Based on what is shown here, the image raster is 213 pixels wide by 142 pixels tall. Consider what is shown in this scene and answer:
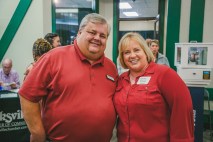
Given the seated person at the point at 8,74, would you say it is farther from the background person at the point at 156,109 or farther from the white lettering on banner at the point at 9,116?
the background person at the point at 156,109

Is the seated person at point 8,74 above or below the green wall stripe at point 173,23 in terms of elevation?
below

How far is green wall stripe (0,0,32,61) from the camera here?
14.3 feet

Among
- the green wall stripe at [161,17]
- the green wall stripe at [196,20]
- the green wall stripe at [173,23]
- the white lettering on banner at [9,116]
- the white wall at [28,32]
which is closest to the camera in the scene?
the white lettering on banner at [9,116]

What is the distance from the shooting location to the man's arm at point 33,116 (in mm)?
1648

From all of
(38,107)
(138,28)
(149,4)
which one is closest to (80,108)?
(38,107)

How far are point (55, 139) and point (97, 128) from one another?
31 centimetres

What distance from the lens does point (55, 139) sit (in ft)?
5.74

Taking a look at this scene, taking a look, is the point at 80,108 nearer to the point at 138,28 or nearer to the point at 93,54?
the point at 93,54

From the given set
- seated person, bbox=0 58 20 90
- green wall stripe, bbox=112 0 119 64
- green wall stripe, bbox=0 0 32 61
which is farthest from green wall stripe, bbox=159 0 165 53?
seated person, bbox=0 58 20 90

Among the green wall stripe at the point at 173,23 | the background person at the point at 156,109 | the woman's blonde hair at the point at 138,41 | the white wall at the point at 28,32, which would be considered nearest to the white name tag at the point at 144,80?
the background person at the point at 156,109

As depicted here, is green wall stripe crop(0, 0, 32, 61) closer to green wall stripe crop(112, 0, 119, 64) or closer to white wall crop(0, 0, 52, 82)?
white wall crop(0, 0, 52, 82)

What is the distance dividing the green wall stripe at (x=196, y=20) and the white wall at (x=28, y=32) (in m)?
2.83

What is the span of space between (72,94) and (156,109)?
58cm

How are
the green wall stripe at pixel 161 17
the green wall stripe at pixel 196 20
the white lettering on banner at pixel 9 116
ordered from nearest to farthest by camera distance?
the white lettering on banner at pixel 9 116, the green wall stripe at pixel 196 20, the green wall stripe at pixel 161 17
